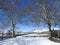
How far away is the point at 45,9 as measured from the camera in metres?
22.5

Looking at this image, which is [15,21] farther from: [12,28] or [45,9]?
[45,9]

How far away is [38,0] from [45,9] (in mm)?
1956

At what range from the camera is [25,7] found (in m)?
26.6

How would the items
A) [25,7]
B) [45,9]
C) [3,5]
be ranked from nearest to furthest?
[3,5] → [45,9] → [25,7]

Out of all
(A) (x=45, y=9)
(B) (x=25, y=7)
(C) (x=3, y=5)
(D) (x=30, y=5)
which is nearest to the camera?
(C) (x=3, y=5)

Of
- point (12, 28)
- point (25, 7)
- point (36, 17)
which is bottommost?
point (12, 28)

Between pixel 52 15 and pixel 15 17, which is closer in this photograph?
pixel 52 15

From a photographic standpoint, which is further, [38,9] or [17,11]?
[17,11]

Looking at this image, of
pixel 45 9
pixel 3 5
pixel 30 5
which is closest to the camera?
pixel 3 5

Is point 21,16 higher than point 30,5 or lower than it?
lower

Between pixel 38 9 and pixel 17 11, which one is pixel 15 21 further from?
pixel 38 9

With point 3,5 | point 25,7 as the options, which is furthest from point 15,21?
point 3,5

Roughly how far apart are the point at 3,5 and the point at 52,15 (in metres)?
12.0

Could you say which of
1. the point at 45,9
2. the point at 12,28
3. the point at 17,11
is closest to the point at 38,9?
the point at 45,9
